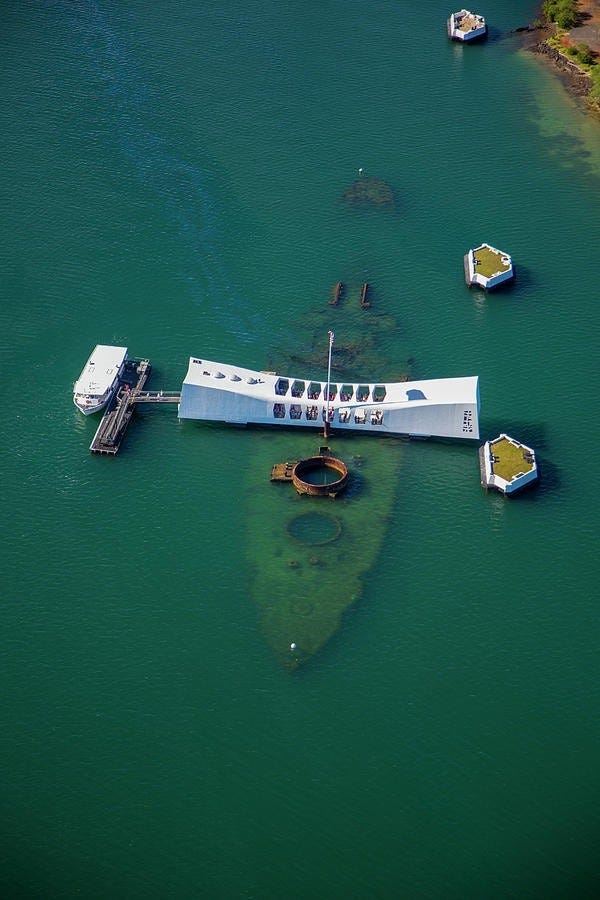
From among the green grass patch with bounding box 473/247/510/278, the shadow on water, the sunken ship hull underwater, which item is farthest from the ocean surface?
the green grass patch with bounding box 473/247/510/278

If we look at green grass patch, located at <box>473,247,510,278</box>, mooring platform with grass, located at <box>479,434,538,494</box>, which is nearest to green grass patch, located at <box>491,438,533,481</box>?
mooring platform with grass, located at <box>479,434,538,494</box>

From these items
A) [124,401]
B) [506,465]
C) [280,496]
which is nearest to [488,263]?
[506,465]

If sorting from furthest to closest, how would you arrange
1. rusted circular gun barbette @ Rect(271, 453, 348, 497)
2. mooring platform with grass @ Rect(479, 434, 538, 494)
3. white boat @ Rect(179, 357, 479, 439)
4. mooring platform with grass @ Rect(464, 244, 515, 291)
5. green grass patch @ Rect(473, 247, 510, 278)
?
1. green grass patch @ Rect(473, 247, 510, 278)
2. mooring platform with grass @ Rect(464, 244, 515, 291)
3. white boat @ Rect(179, 357, 479, 439)
4. rusted circular gun barbette @ Rect(271, 453, 348, 497)
5. mooring platform with grass @ Rect(479, 434, 538, 494)

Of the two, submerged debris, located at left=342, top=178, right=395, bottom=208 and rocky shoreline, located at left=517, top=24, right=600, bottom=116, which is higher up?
rocky shoreline, located at left=517, top=24, right=600, bottom=116

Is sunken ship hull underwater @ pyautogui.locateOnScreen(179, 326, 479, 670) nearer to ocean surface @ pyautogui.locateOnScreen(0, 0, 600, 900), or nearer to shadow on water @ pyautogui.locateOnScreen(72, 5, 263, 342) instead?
ocean surface @ pyautogui.locateOnScreen(0, 0, 600, 900)

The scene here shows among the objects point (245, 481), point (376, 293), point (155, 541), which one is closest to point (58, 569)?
point (155, 541)

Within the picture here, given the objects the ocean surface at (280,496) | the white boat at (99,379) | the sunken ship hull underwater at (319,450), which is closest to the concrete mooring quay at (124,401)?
the white boat at (99,379)

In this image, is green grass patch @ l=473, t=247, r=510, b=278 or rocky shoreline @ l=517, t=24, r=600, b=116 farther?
rocky shoreline @ l=517, t=24, r=600, b=116

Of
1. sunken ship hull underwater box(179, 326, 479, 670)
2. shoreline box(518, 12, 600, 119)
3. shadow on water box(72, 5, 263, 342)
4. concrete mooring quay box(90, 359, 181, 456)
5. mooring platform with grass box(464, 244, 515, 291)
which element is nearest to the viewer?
sunken ship hull underwater box(179, 326, 479, 670)

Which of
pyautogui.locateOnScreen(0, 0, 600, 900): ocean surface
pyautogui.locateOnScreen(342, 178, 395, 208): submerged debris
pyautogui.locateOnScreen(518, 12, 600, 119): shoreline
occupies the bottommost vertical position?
pyautogui.locateOnScreen(0, 0, 600, 900): ocean surface
